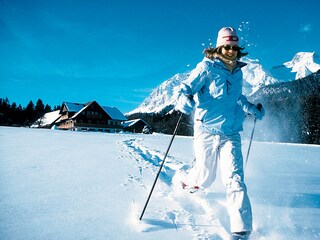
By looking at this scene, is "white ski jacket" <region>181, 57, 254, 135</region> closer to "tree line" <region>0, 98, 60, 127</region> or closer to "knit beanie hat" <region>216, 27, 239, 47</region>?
"knit beanie hat" <region>216, 27, 239, 47</region>

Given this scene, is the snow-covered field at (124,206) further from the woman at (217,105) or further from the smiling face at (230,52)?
the smiling face at (230,52)

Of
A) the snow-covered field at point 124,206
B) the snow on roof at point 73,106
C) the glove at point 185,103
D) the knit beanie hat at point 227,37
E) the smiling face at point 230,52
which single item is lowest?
the snow-covered field at point 124,206

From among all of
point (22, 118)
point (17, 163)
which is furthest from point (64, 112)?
point (17, 163)

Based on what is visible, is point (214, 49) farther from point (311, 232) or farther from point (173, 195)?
point (311, 232)

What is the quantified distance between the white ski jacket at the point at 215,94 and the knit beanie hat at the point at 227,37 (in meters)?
0.33

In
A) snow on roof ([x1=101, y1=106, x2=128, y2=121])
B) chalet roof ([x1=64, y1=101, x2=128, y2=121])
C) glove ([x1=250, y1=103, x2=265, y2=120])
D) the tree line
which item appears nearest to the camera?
glove ([x1=250, y1=103, x2=265, y2=120])

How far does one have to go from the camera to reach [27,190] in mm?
3328

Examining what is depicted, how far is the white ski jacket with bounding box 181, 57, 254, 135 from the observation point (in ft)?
11.1

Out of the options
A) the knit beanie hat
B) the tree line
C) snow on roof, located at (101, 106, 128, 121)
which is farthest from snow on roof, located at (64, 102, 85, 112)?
the knit beanie hat

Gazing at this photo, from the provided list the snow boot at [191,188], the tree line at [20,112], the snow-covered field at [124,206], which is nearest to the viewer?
the snow-covered field at [124,206]

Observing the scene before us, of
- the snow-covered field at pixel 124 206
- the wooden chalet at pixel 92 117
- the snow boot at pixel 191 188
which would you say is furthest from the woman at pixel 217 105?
the wooden chalet at pixel 92 117

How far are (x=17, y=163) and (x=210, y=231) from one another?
4030 millimetres

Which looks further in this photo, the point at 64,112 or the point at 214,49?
the point at 64,112

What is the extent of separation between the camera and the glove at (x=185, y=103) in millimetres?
3335
